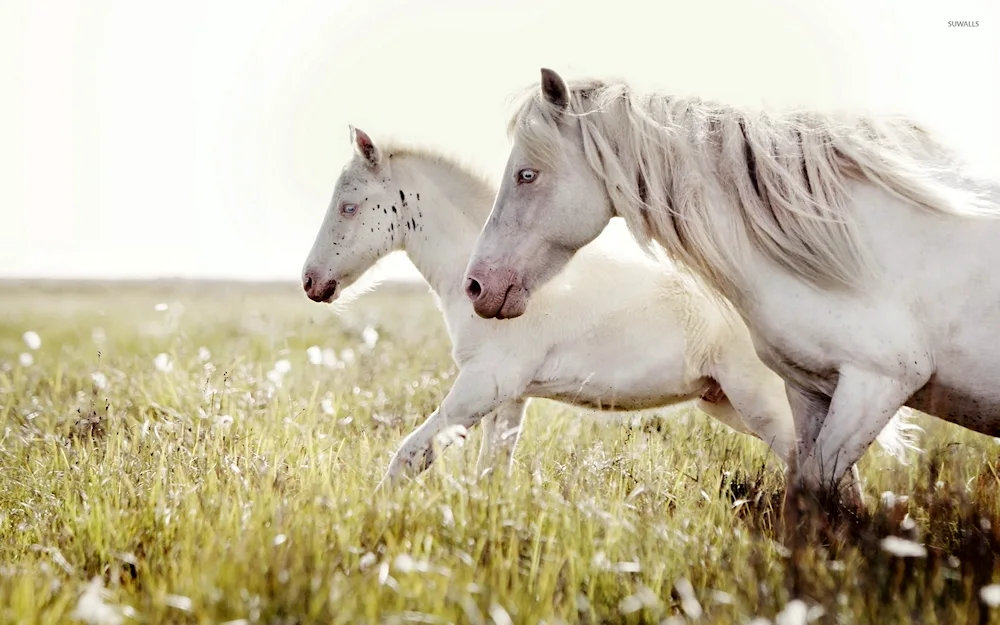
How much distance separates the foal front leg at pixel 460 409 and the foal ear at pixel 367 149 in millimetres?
1422

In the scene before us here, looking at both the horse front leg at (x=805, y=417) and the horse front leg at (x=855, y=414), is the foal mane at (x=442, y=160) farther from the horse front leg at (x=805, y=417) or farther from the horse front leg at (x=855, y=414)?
the horse front leg at (x=855, y=414)

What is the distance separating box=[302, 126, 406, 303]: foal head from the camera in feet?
17.4

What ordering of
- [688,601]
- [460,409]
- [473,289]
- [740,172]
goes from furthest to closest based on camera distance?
[460,409], [473,289], [740,172], [688,601]

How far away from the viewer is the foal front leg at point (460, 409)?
4340 mm

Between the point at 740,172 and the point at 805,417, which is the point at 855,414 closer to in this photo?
the point at 805,417

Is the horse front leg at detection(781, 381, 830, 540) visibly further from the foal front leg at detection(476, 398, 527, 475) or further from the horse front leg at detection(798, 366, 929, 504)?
the foal front leg at detection(476, 398, 527, 475)

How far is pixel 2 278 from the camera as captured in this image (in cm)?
5838

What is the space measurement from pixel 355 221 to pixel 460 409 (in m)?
1.41

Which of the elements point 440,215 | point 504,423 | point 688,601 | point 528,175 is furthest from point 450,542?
point 440,215

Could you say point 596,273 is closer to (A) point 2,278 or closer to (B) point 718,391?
(B) point 718,391

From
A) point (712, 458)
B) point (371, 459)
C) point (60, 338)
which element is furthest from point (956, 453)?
point (60, 338)

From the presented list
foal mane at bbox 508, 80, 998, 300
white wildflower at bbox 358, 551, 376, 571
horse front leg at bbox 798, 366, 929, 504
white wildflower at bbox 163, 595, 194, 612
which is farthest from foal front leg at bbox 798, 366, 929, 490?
white wildflower at bbox 163, 595, 194, 612

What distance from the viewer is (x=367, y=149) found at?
5.30m

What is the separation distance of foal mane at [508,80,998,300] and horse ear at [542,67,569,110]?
0.10 ft
